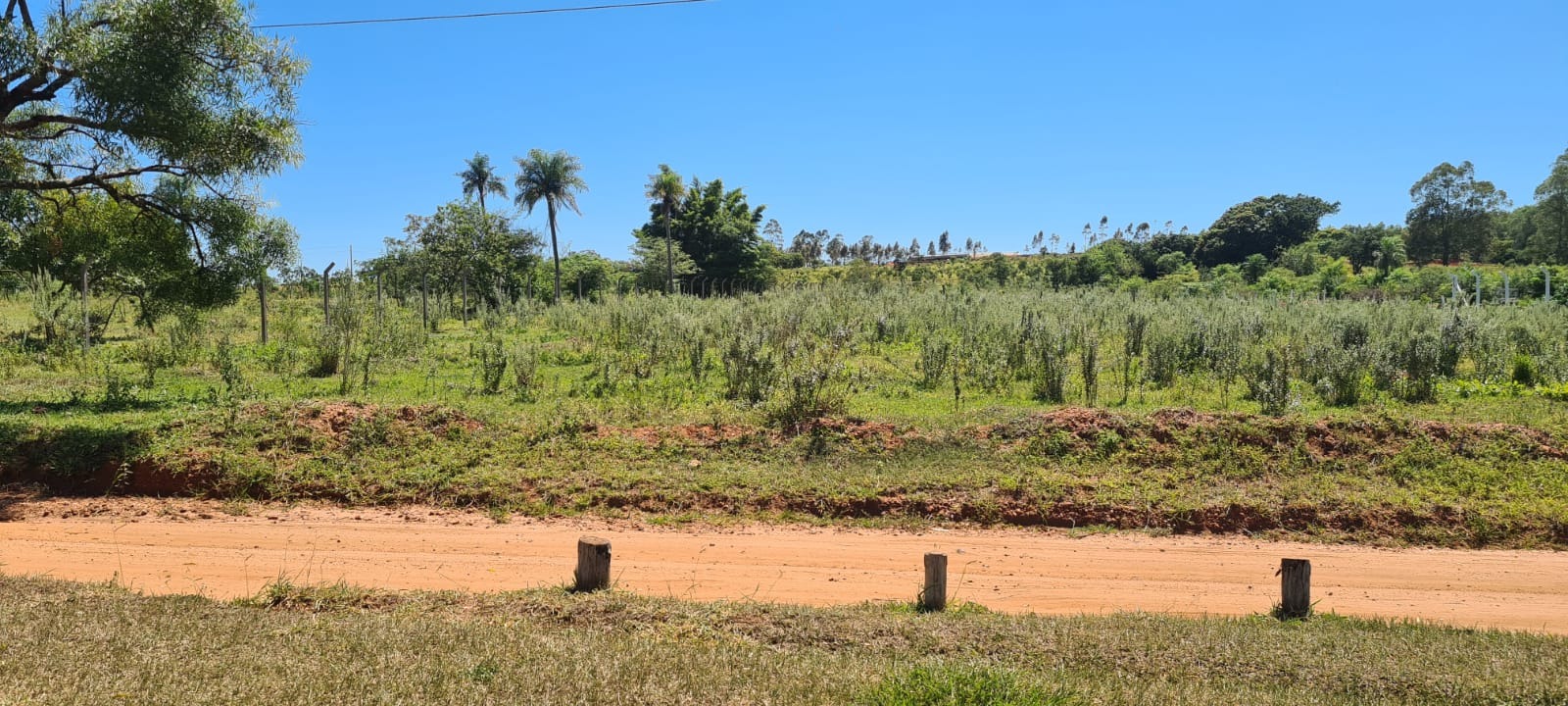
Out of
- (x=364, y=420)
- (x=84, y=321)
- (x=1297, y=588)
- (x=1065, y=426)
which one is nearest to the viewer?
(x=1297, y=588)

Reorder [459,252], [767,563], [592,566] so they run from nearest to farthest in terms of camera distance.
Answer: [592,566] < [767,563] < [459,252]

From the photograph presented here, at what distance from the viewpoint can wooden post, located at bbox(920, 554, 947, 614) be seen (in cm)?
630

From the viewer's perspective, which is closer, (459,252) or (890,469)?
(890,469)

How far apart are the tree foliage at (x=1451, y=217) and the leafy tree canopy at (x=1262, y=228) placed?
6.95 metres

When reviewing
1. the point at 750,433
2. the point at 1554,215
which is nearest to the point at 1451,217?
the point at 1554,215

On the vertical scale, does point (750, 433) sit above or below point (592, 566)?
above

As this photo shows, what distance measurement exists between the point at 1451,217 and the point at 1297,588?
2230 inches

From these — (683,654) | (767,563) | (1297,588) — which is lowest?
(767,563)

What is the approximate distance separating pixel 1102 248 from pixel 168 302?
51.9m

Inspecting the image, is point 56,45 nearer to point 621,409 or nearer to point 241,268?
point 241,268

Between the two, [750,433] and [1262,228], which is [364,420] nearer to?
[750,433]

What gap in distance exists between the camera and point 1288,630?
18.9 feet

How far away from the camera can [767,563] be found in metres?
7.86

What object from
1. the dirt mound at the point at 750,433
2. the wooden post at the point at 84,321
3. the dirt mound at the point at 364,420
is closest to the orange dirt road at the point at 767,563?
the dirt mound at the point at 364,420
